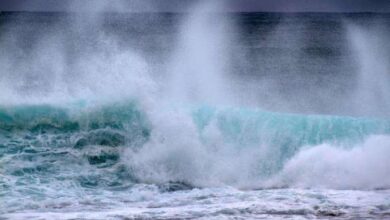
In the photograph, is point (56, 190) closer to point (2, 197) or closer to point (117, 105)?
point (2, 197)

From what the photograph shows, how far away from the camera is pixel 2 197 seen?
343 inches

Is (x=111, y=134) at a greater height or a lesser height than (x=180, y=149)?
greater

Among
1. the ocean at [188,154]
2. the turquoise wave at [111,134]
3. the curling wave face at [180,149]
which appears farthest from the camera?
the turquoise wave at [111,134]

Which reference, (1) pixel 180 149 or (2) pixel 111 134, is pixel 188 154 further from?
(2) pixel 111 134

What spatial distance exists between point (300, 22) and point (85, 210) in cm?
5289

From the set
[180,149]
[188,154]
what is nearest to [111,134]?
[180,149]

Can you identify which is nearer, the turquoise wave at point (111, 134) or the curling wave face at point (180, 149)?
the curling wave face at point (180, 149)

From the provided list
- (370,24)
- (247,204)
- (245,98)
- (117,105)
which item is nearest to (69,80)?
(245,98)

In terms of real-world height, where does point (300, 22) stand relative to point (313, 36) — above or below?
above

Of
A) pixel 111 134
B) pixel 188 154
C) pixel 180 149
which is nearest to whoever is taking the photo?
pixel 188 154

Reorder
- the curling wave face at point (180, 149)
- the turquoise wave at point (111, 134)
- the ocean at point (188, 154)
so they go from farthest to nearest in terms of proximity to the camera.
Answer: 1. the turquoise wave at point (111, 134)
2. the curling wave face at point (180, 149)
3. the ocean at point (188, 154)

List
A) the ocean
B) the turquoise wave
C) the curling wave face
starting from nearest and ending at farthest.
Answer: the ocean → the curling wave face → the turquoise wave

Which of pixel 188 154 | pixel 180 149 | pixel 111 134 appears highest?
pixel 111 134

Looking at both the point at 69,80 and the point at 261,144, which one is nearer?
the point at 261,144
